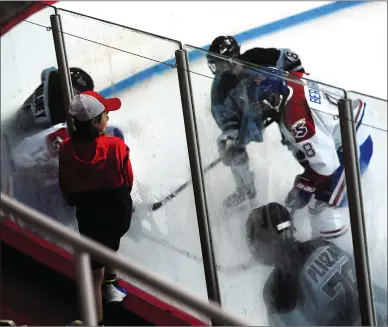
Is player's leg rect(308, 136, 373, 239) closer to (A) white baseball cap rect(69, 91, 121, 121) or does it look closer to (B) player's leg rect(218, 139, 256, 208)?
(B) player's leg rect(218, 139, 256, 208)

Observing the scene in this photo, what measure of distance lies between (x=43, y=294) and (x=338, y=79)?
2621 mm

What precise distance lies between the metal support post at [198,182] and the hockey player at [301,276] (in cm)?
16

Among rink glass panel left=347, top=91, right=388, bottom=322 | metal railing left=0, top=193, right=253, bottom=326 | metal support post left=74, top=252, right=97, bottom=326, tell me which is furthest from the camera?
rink glass panel left=347, top=91, right=388, bottom=322

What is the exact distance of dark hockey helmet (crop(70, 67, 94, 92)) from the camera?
11.2 feet

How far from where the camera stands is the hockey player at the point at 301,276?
9.81 feet

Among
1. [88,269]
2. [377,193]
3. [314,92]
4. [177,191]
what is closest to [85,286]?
[88,269]

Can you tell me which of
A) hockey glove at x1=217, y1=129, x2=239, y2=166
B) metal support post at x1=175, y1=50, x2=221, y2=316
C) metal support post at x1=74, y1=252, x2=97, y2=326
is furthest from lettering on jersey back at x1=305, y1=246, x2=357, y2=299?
metal support post at x1=74, y1=252, x2=97, y2=326

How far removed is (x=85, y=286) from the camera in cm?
173

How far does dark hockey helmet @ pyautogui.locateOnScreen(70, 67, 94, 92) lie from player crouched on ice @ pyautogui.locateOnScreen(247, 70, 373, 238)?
0.78 m

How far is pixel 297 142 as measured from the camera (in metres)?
3.00

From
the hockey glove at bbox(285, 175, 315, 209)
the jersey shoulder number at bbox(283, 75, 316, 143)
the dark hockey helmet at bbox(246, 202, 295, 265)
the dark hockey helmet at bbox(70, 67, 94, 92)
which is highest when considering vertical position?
the dark hockey helmet at bbox(70, 67, 94, 92)

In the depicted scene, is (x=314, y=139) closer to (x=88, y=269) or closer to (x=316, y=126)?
(x=316, y=126)

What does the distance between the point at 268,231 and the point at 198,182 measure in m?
0.29

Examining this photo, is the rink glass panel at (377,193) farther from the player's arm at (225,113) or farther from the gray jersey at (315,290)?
the player's arm at (225,113)
